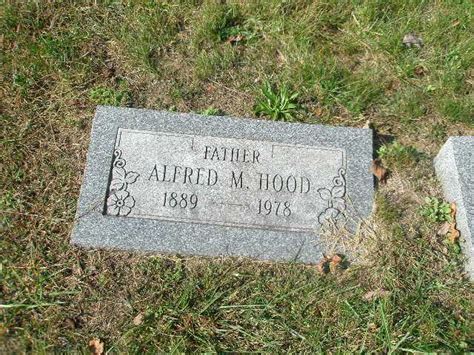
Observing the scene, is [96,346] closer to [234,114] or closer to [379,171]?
[234,114]

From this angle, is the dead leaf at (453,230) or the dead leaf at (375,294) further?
the dead leaf at (453,230)

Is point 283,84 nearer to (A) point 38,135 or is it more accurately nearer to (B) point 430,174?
(B) point 430,174

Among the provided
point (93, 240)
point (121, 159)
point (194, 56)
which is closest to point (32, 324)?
point (93, 240)

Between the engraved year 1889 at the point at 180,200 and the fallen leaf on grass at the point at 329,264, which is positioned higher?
the engraved year 1889 at the point at 180,200

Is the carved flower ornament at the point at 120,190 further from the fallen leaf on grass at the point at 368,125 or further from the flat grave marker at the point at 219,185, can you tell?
the fallen leaf on grass at the point at 368,125

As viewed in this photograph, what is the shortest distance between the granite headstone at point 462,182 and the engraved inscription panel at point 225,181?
71 cm

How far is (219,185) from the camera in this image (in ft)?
9.96

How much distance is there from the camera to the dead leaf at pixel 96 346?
270cm

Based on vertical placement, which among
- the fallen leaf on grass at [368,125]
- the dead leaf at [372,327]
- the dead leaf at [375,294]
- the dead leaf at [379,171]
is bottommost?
the dead leaf at [372,327]

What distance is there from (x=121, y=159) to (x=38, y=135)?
727mm

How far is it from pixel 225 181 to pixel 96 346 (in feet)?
3.95

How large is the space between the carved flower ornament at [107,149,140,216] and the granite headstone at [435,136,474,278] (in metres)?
2.00

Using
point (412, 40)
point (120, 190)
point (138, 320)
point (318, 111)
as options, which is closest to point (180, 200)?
point (120, 190)

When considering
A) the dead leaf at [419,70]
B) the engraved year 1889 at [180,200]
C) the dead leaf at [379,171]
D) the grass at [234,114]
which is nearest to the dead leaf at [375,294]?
the grass at [234,114]
